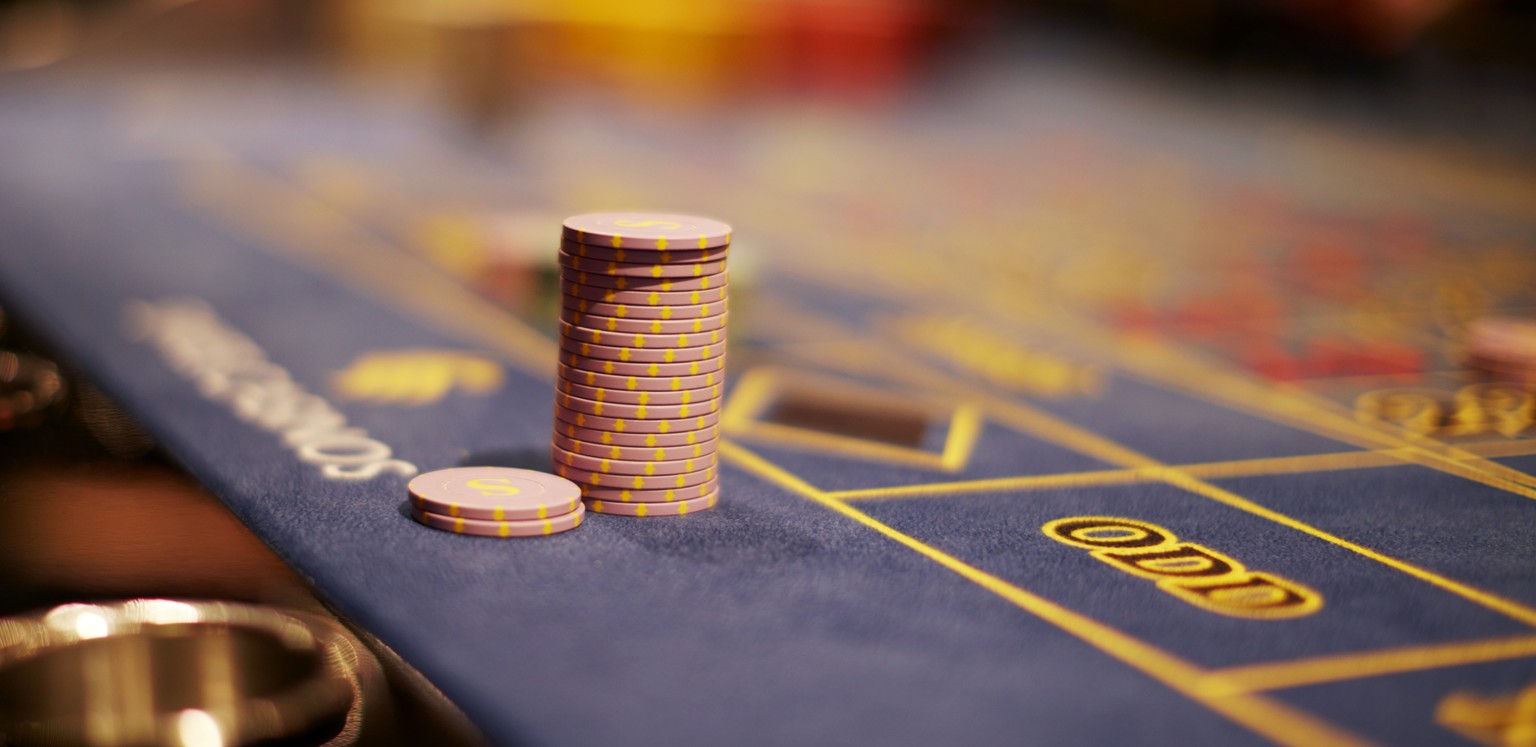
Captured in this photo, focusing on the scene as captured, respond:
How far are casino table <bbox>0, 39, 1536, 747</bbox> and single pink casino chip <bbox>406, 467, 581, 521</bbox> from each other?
0.06 m

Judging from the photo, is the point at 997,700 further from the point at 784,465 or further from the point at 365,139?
the point at 365,139

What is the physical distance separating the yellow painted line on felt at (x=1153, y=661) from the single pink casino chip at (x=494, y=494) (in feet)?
1.73

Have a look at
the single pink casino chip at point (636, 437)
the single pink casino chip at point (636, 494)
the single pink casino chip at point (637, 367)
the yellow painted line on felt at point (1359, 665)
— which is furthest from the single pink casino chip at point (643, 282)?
the yellow painted line on felt at point (1359, 665)

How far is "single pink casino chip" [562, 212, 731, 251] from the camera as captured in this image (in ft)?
8.18

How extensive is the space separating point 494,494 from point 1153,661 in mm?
1104

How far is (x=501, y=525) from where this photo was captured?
2.43 m

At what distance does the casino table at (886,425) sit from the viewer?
197cm

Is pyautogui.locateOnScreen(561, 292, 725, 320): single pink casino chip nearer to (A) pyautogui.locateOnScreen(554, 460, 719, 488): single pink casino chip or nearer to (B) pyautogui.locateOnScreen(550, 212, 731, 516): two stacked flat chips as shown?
(B) pyautogui.locateOnScreen(550, 212, 731, 516): two stacked flat chips

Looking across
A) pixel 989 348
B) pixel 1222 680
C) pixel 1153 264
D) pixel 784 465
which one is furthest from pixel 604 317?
pixel 1153 264

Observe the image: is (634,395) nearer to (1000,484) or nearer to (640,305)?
(640,305)

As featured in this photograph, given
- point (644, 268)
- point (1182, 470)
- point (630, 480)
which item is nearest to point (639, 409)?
point (630, 480)

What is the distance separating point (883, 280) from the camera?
5254mm

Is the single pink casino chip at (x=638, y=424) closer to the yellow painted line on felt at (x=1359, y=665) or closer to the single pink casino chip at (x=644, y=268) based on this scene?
the single pink casino chip at (x=644, y=268)

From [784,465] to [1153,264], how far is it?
307 cm
